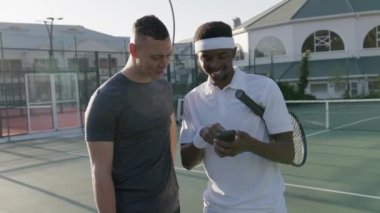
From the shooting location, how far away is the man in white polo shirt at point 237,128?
2.01m

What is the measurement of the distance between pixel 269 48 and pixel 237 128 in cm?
3587

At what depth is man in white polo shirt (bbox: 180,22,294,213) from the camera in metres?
2.01

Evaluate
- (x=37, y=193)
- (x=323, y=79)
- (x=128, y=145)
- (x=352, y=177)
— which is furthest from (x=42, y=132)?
(x=323, y=79)

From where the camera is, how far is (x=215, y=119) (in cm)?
208

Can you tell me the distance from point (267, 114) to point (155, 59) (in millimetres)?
550

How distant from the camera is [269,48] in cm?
3709

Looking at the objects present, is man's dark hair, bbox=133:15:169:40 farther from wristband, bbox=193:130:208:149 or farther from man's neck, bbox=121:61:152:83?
wristband, bbox=193:130:208:149

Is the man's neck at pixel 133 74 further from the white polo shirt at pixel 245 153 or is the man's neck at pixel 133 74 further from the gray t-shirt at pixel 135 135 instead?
the white polo shirt at pixel 245 153

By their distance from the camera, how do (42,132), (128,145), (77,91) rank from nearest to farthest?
1. (128,145)
2. (42,132)
3. (77,91)

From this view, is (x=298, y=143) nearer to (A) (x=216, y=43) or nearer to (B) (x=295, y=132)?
(B) (x=295, y=132)

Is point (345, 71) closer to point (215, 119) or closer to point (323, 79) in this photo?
point (323, 79)

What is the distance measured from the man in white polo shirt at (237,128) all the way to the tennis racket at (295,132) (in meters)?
0.03

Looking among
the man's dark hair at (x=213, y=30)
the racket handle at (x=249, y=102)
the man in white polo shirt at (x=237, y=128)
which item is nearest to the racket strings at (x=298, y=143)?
the man in white polo shirt at (x=237, y=128)

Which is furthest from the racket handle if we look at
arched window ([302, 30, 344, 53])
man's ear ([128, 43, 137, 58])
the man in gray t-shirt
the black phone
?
arched window ([302, 30, 344, 53])
